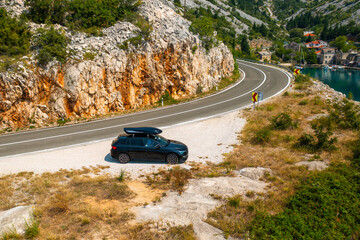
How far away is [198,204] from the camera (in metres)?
8.98

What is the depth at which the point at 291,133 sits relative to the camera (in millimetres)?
16547

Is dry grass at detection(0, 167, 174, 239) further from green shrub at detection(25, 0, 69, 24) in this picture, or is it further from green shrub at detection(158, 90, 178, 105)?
green shrub at detection(25, 0, 69, 24)

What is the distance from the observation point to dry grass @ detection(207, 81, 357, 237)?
27.6 feet

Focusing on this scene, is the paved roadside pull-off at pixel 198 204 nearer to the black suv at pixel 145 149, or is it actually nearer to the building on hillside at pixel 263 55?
the black suv at pixel 145 149

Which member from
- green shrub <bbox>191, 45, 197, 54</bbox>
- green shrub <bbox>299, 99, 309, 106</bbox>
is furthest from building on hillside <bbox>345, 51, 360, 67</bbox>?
green shrub <bbox>191, 45, 197, 54</bbox>

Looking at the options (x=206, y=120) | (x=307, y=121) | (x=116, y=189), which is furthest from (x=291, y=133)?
(x=116, y=189)

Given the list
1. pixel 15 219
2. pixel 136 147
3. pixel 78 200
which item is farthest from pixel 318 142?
pixel 15 219

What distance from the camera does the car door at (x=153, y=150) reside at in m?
12.9

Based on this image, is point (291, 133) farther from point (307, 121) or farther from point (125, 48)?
point (125, 48)

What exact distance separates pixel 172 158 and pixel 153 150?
1.13m

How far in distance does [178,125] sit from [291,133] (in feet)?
28.1

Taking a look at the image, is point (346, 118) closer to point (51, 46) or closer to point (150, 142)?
point (150, 142)

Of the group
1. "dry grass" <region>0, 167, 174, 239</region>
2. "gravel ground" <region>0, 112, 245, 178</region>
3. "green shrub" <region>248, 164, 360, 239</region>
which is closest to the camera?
"green shrub" <region>248, 164, 360, 239</region>

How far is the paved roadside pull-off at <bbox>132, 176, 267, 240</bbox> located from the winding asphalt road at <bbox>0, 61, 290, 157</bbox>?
30.6ft
